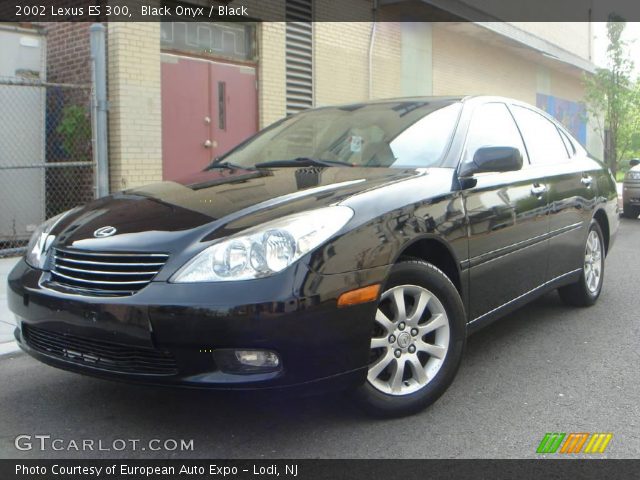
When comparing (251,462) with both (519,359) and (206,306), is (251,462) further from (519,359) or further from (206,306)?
(519,359)

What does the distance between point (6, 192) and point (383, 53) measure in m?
8.14

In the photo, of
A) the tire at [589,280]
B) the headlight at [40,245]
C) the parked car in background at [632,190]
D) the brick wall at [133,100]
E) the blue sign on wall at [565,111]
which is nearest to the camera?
the headlight at [40,245]

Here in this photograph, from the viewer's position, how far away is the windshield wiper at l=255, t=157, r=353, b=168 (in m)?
4.15

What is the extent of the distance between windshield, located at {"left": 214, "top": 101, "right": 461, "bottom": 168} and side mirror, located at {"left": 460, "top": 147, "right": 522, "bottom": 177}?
175 millimetres

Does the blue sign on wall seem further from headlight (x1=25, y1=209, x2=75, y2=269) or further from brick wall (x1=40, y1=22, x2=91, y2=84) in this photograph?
headlight (x1=25, y1=209, x2=75, y2=269)

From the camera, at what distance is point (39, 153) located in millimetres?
→ 8617

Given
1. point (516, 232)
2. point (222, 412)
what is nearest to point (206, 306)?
point (222, 412)

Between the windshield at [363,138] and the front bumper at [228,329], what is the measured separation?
1.18m

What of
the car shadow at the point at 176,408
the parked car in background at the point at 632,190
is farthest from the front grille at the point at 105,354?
the parked car in background at the point at 632,190

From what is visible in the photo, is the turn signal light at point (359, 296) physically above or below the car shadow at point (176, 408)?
above

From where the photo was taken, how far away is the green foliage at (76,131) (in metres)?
8.82

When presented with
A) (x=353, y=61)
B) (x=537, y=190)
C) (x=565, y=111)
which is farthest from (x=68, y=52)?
(x=565, y=111)

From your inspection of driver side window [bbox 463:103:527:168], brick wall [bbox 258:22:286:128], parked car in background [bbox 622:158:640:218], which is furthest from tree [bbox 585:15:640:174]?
driver side window [bbox 463:103:527:168]

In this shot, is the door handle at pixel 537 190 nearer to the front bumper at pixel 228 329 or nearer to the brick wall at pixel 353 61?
the front bumper at pixel 228 329
